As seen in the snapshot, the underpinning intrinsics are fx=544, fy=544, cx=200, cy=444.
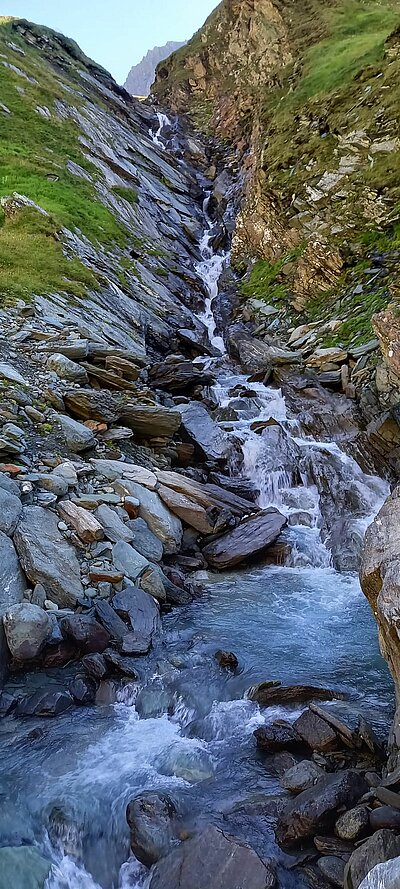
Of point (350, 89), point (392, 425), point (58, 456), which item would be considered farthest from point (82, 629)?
point (350, 89)

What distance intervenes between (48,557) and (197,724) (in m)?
3.18

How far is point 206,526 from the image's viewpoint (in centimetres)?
1113

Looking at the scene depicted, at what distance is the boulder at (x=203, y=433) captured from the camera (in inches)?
558

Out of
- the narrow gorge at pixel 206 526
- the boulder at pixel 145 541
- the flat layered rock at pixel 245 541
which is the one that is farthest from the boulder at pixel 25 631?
the flat layered rock at pixel 245 541

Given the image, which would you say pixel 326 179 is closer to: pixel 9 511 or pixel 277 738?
pixel 9 511

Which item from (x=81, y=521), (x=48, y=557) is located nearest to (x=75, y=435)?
(x=81, y=521)

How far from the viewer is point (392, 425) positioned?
13961 mm

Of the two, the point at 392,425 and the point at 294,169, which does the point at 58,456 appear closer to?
the point at 392,425

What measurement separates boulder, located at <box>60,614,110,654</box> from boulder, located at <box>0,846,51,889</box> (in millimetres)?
2623

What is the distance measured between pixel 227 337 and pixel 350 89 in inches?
633

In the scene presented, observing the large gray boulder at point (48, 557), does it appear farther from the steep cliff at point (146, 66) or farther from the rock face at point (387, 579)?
the steep cliff at point (146, 66)

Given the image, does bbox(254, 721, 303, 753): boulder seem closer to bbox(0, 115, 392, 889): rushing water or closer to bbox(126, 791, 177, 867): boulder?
bbox(0, 115, 392, 889): rushing water

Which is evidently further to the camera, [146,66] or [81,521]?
[146,66]

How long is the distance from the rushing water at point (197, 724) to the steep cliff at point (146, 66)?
208 meters
